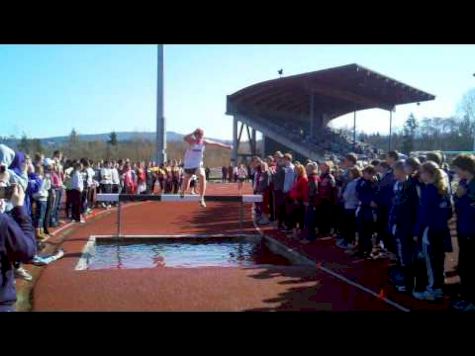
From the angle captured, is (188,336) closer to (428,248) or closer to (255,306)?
(255,306)

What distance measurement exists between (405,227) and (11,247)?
6102mm

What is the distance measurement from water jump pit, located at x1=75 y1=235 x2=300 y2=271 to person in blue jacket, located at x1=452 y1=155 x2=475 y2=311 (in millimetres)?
4445

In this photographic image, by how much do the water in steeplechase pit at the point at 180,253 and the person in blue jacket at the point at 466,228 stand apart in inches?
194

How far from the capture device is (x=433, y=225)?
292 inches

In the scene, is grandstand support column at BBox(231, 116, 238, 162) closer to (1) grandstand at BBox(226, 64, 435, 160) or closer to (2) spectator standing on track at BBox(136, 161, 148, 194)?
(1) grandstand at BBox(226, 64, 435, 160)

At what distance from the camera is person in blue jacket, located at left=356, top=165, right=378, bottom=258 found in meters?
10.7

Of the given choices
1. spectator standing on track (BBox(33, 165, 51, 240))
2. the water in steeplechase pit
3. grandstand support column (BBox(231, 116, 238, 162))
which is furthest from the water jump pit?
grandstand support column (BBox(231, 116, 238, 162))

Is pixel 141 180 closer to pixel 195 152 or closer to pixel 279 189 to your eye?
pixel 279 189

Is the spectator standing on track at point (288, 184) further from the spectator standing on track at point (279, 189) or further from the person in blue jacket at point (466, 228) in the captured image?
the person in blue jacket at point (466, 228)

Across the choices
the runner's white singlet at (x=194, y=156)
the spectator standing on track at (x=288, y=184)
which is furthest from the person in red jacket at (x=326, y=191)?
the runner's white singlet at (x=194, y=156)
